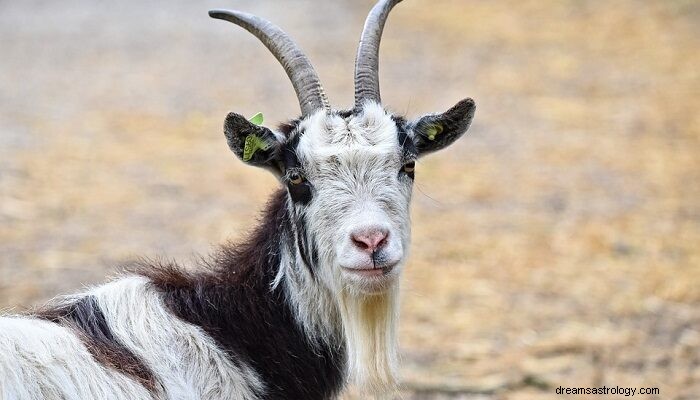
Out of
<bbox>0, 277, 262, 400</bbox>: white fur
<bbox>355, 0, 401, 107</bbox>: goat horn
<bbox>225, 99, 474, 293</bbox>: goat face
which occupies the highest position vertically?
<bbox>355, 0, 401, 107</bbox>: goat horn

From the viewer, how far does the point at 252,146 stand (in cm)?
493

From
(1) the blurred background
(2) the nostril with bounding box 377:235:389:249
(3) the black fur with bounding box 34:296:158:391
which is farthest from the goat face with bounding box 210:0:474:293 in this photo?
(1) the blurred background

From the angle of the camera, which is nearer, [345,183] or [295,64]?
[345,183]

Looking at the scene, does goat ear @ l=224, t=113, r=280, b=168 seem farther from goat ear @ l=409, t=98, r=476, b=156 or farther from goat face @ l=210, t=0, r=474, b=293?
goat ear @ l=409, t=98, r=476, b=156

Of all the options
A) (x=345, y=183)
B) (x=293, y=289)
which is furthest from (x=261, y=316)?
(x=345, y=183)

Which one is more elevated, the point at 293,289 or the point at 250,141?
the point at 250,141

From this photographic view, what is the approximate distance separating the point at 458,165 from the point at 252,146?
25.5 ft

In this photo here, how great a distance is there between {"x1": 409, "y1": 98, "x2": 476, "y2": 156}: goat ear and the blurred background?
82.3 inches

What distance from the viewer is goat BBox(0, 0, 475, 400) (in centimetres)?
454

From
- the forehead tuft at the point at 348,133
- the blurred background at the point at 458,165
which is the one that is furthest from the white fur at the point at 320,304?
the blurred background at the point at 458,165

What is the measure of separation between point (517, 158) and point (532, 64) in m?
4.62

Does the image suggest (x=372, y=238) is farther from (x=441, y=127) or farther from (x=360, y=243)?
(x=441, y=127)

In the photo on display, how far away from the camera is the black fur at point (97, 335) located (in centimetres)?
442

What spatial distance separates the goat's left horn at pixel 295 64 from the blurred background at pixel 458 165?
2.34m
